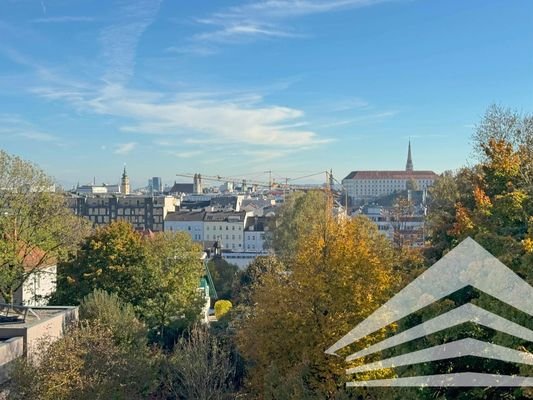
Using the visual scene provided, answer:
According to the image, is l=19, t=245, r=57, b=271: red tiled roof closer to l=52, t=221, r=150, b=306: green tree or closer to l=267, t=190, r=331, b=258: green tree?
l=52, t=221, r=150, b=306: green tree

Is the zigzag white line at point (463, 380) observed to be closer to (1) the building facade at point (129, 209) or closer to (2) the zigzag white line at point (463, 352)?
(2) the zigzag white line at point (463, 352)

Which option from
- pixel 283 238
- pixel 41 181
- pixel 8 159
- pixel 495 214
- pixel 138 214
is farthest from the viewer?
pixel 138 214

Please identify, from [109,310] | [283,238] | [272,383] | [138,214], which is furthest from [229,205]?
[272,383]

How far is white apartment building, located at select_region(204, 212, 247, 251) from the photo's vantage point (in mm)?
56266

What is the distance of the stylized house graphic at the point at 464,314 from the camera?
21.8 ft

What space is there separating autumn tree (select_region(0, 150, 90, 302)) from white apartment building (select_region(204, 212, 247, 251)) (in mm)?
37448

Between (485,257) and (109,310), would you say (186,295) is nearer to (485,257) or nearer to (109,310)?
(109,310)

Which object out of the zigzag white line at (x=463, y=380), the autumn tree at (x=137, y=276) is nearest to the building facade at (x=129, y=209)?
the autumn tree at (x=137, y=276)

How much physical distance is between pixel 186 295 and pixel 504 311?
42.7 feet

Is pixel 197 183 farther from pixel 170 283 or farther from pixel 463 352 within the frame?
pixel 463 352

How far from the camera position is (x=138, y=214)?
65.7 meters

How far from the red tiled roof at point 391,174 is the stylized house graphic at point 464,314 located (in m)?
102

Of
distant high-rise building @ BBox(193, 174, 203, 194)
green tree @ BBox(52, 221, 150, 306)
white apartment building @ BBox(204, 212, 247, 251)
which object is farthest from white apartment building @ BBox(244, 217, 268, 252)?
distant high-rise building @ BBox(193, 174, 203, 194)

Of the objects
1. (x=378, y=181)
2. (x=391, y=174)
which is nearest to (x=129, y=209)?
(x=378, y=181)
